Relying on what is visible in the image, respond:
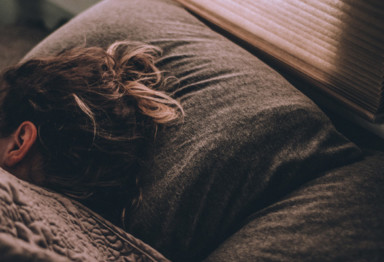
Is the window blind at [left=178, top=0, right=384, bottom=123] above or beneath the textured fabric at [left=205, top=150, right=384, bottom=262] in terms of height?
above

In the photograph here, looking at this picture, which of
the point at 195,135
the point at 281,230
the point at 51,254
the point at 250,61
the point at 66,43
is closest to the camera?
the point at 51,254

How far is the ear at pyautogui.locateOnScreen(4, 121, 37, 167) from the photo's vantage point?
25.6 inches

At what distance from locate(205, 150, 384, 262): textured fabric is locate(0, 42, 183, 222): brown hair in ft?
0.82

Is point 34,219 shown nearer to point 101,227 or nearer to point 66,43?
point 101,227

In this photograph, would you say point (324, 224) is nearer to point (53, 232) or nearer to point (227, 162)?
point (227, 162)

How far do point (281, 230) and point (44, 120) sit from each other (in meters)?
0.51

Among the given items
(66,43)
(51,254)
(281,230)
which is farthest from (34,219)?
(66,43)

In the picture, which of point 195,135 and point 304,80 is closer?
point 195,135


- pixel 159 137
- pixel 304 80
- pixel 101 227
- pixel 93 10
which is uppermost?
pixel 93 10

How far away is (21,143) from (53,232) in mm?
282

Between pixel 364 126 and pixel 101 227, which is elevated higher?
pixel 364 126

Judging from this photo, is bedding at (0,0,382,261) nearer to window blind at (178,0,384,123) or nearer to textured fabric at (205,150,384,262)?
textured fabric at (205,150,384,262)

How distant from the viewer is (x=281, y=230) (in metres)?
0.53

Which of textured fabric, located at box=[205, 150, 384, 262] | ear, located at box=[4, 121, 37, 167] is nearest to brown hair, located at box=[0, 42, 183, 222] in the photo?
ear, located at box=[4, 121, 37, 167]
